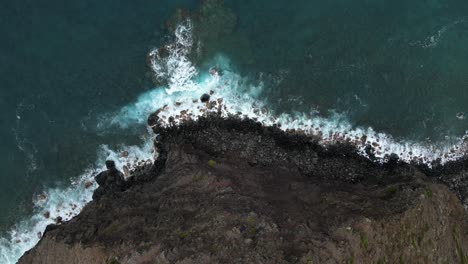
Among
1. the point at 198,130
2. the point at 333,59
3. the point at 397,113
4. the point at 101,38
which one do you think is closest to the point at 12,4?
the point at 101,38

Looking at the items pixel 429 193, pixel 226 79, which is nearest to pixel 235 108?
pixel 226 79

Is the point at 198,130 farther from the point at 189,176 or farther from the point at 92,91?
the point at 92,91

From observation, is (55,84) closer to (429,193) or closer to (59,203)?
(59,203)

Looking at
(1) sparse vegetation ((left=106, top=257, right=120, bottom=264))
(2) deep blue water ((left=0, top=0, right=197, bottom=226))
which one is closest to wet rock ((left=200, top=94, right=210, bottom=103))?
(2) deep blue water ((left=0, top=0, right=197, bottom=226))

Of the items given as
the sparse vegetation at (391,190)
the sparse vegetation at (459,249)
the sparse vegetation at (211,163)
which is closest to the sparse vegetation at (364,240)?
the sparse vegetation at (391,190)

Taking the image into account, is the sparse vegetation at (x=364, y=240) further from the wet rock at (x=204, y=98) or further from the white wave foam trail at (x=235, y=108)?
the wet rock at (x=204, y=98)

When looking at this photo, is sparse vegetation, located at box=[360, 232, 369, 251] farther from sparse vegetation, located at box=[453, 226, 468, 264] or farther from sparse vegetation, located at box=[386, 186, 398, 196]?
sparse vegetation, located at box=[453, 226, 468, 264]
